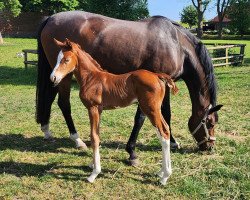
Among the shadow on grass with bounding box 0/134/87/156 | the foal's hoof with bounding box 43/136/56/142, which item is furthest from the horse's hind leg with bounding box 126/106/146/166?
the foal's hoof with bounding box 43/136/56/142

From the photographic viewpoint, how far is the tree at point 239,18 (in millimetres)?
48559

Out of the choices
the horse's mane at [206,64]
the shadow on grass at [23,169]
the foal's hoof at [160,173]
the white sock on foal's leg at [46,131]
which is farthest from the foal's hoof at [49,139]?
the horse's mane at [206,64]

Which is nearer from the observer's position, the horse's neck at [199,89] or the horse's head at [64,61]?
the horse's head at [64,61]

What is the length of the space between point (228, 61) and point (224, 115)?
35.2 feet

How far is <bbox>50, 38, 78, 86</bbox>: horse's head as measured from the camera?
145 inches

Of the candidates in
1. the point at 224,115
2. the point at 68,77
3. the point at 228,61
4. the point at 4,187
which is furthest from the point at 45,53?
the point at 228,61

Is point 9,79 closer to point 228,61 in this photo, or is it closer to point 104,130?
point 104,130

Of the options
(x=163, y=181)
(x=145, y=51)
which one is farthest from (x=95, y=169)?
(x=145, y=51)

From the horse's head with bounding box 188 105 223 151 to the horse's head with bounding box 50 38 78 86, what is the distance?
6.79 ft

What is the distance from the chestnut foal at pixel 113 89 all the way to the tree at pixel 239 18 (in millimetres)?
48604

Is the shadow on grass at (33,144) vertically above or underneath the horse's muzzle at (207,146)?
underneath

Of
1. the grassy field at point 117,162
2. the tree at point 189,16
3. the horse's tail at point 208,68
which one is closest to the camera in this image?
the grassy field at point 117,162

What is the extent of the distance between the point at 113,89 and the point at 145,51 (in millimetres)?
1014

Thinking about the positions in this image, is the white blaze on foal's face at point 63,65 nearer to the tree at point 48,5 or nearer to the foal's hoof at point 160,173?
the foal's hoof at point 160,173
